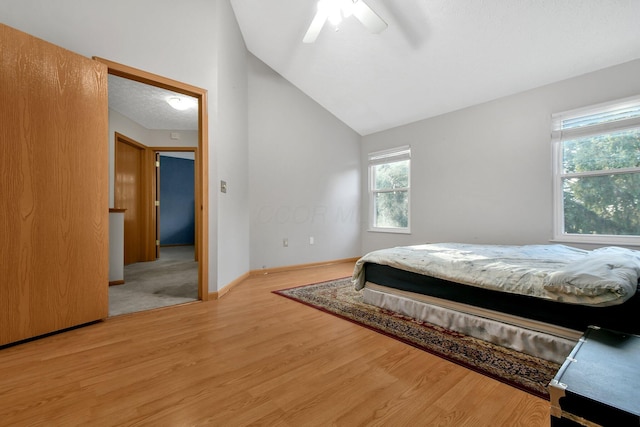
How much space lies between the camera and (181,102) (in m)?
3.92

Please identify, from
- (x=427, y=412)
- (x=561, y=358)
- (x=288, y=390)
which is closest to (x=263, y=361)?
(x=288, y=390)

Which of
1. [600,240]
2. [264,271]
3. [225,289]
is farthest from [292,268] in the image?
[600,240]

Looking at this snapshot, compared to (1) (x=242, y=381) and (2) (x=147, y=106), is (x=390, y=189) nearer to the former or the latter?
(1) (x=242, y=381)

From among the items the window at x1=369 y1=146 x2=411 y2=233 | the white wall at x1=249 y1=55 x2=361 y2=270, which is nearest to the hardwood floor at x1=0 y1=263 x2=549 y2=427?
the white wall at x1=249 y1=55 x2=361 y2=270

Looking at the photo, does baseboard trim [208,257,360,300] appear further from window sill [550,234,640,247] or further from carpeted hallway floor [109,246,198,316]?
window sill [550,234,640,247]

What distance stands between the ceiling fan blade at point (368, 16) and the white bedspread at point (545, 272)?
1965mm

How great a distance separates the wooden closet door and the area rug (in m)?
1.68

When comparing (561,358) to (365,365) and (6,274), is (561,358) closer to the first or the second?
(365,365)

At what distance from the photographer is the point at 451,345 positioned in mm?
1722

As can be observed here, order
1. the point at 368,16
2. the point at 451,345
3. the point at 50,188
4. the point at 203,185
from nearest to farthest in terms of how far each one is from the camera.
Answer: the point at 451,345 → the point at 50,188 → the point at 368,16 → the point at 203,185

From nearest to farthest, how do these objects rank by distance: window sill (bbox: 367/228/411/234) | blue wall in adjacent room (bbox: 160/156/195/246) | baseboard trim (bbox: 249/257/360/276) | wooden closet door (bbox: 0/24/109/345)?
wooden closet door (bbox: 0/24/109/345) < baseboard trim (bbox: 249/257/360/276) < window sill (bbox: 367/228/411/234) < blue wall in adjacent room (bbox: 160/156/195/246)

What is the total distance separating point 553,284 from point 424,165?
2.93 m

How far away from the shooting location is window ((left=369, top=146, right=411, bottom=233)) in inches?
176

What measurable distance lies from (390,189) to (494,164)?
1591 mm
